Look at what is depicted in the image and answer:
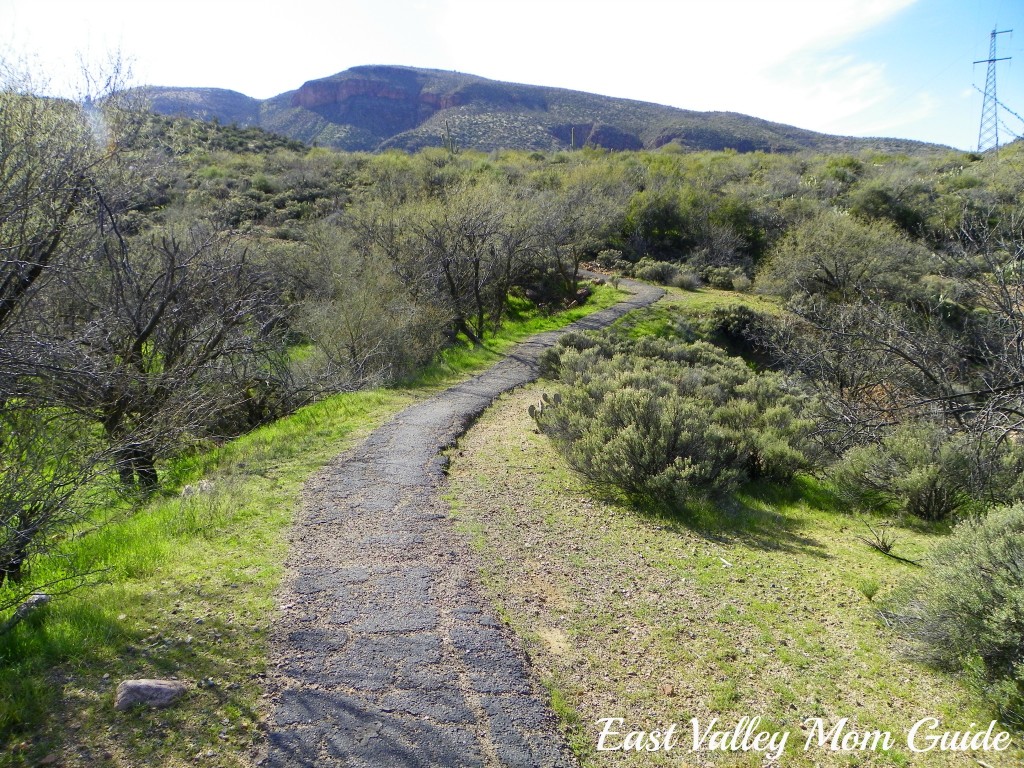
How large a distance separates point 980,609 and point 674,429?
3995 millimetres

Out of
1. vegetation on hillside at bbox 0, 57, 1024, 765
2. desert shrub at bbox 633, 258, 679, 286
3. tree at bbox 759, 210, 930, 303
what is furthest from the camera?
desert shrub at bbox 633, 258, 679, 286

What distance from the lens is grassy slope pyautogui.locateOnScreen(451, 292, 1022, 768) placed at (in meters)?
3.69

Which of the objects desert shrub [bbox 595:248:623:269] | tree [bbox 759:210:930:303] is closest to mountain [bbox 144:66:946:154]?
desert shrub [bbox 595:248:623:269]

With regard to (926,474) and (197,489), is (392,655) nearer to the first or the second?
(197,489)

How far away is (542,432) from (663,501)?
3.18 m

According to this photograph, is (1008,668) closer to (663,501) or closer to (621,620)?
(621,620)

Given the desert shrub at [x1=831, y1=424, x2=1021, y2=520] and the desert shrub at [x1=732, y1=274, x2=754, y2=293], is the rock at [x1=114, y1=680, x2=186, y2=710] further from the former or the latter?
the desert shrub at [x1=732, y1=274, x2=754, y2=293]

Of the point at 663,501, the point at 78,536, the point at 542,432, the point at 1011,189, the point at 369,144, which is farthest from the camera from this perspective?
the point at 369,144

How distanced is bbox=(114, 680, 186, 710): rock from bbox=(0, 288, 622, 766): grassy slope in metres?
0.06

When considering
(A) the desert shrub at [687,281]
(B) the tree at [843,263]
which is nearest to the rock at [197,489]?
(B) the tree at [843,263]

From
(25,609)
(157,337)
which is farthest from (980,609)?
(157,337)

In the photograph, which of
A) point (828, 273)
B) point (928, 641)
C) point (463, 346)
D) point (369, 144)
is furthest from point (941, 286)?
point (369, 144)

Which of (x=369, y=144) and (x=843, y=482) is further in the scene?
(x=369, y=144)

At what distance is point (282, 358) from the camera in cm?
1056
